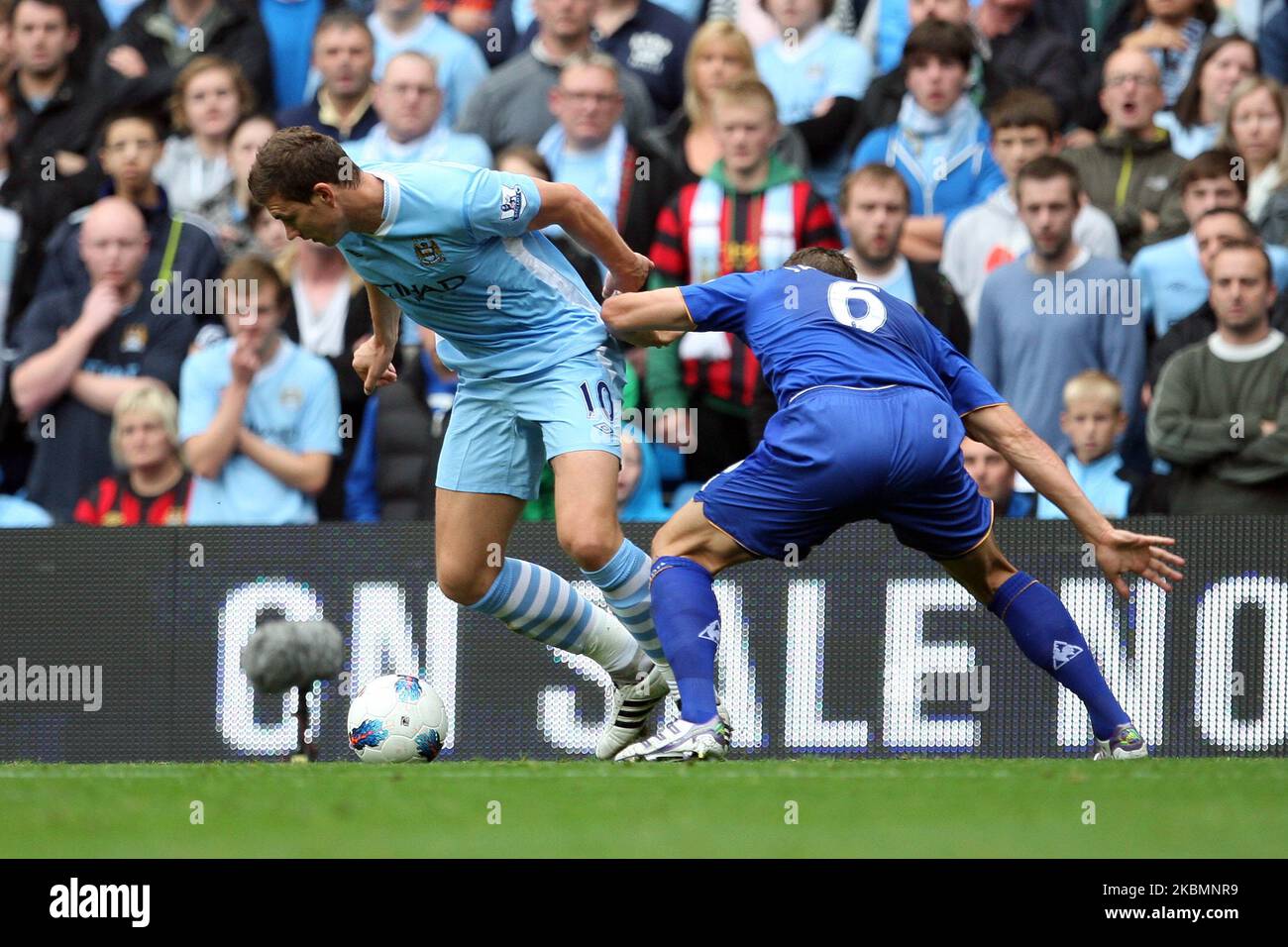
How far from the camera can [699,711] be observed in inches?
258

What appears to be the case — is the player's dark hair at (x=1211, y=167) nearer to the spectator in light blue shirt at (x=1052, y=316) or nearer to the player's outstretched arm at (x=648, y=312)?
the spectator in light blue shirt at (x=1052, y=316)

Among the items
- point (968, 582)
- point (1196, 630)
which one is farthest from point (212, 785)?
point (1196, 630)

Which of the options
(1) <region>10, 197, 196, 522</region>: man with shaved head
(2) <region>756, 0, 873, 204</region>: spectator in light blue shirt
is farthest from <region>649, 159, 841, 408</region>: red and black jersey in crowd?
(1) <region>10, 197, 196, 522</region>: man with shaved head

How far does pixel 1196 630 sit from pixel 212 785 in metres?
4.90

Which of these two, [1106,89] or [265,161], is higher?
[1106,89]

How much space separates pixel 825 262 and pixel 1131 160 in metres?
4.40

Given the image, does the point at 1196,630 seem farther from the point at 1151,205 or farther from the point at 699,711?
the point at 699,711

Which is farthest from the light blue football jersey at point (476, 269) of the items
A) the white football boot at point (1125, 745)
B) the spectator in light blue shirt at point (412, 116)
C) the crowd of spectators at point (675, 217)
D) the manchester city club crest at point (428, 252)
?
the spectator in light blue shirt at point (412, 116)

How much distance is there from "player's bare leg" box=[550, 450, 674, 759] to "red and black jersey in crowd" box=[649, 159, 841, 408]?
2.73 m

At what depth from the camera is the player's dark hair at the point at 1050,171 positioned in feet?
33.1

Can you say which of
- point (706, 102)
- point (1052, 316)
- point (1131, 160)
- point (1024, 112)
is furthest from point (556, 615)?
point (1131, 160)

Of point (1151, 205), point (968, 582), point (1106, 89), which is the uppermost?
point (1106, 89)

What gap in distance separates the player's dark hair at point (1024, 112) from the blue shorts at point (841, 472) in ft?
14.6
